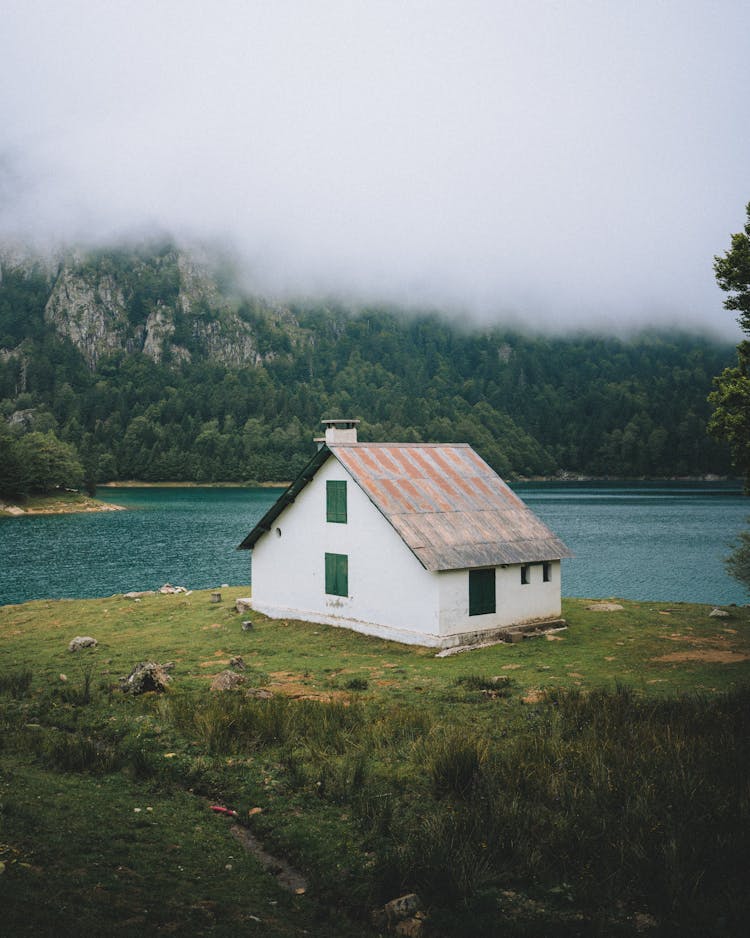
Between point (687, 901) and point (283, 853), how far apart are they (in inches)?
208

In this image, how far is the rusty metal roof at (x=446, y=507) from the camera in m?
27.5

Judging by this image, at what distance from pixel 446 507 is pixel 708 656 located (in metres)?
10.4

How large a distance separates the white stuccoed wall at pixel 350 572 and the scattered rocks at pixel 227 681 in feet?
26.1

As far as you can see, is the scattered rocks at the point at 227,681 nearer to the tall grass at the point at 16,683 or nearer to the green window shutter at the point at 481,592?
the tall grass at the point at 16,683

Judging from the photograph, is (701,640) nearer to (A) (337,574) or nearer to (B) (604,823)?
(A) (337,574)

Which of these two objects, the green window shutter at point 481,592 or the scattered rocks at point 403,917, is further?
the green window shutter at point 481,592

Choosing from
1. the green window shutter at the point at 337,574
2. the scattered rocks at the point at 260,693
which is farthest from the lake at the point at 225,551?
the scattered rocks at the point at 260,693

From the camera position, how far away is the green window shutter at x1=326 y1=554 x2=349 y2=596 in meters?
29.6

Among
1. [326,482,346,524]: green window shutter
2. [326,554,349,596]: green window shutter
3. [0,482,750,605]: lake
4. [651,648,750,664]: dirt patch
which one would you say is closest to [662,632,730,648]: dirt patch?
[651,648,750,664]: dirt patch

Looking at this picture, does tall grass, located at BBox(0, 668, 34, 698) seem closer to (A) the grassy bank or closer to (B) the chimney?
(B) the chimney

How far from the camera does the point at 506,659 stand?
24719 millimetres

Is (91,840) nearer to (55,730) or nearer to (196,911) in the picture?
(196,911)

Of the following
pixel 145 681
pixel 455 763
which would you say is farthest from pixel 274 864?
pixel 145 681

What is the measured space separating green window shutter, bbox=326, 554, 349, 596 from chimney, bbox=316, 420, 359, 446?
14.5 ft
